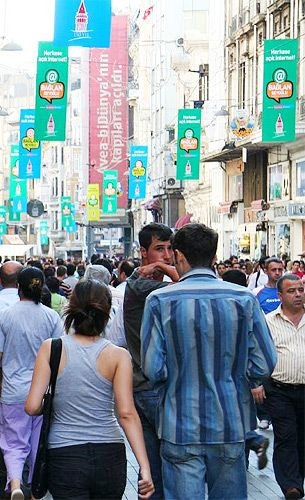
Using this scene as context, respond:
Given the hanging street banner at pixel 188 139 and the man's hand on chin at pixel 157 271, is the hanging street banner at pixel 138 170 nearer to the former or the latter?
the hanging street banner at pixel 188 139

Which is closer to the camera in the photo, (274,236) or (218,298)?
(218,298)

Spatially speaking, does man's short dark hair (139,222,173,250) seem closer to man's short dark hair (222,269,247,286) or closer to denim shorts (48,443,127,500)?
denim shorts (48,443,127,500)

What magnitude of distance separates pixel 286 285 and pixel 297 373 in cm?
65

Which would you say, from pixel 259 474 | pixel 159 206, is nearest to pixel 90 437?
pixel 259 474

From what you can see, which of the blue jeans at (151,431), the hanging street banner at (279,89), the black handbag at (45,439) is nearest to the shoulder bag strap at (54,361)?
the black handbag at (45,439)

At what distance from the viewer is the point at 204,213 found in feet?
167

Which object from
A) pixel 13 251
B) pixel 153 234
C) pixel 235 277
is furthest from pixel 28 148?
pixel 13 251

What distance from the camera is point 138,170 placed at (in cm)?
4834

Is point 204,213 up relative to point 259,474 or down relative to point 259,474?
up

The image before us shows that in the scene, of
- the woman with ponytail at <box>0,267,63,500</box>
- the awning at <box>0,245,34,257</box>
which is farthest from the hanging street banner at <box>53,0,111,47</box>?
the awning at <box>0,245,34,257</box>

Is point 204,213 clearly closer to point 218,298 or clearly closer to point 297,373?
point 297,373

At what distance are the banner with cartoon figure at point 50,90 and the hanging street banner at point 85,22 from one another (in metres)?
5.14

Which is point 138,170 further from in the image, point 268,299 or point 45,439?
point 45,439

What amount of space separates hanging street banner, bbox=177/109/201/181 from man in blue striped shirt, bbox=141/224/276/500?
97.3 ft
